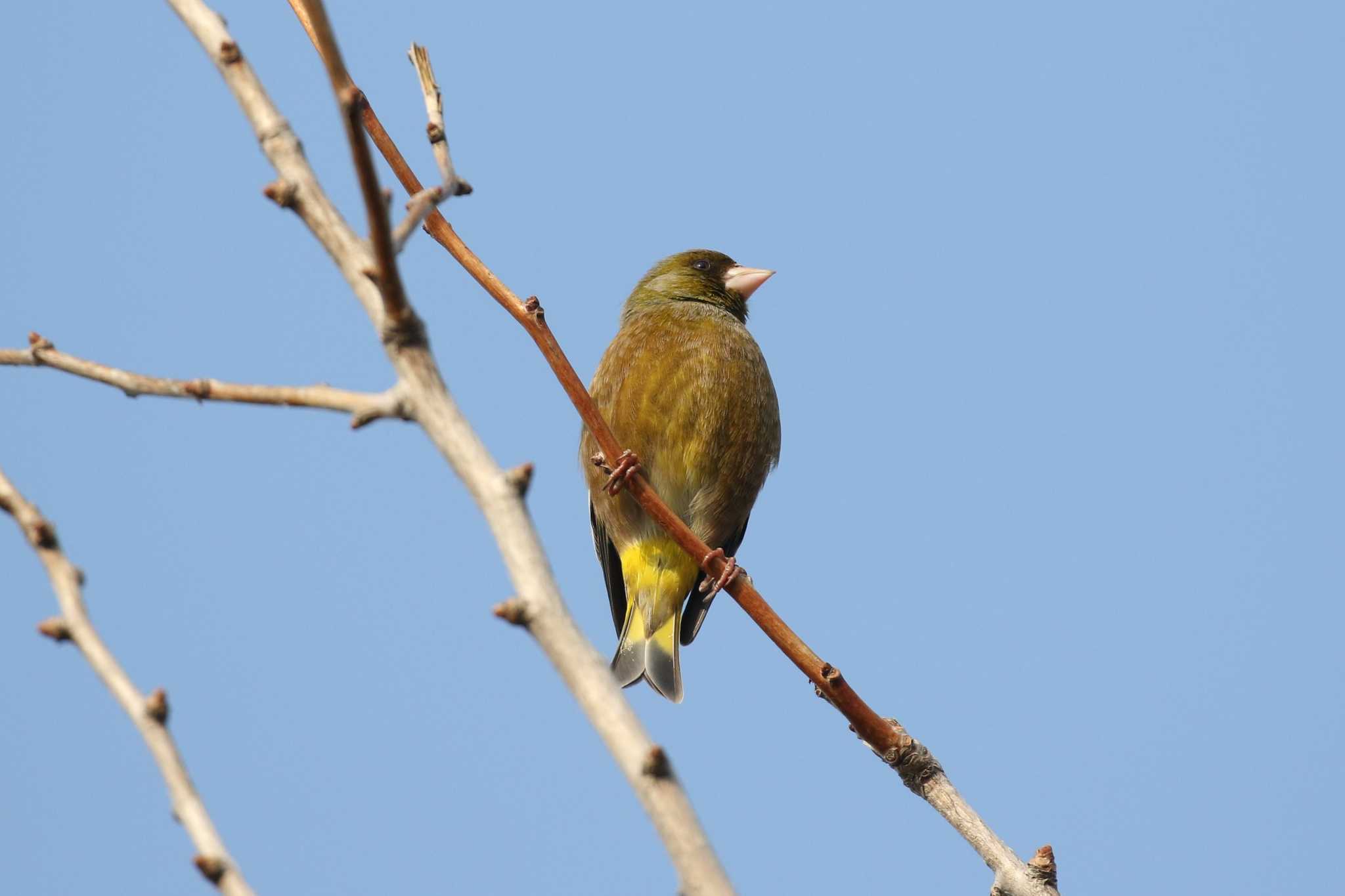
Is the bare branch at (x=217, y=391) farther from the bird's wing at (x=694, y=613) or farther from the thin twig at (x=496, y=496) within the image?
the bird's wing at (x=694, y=613)

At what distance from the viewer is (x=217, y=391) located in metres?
1.90

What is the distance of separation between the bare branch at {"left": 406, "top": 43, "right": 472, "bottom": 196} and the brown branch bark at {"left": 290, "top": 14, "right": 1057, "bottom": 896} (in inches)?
9.6

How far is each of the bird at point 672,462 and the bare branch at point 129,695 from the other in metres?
3.84

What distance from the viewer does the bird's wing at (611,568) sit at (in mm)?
5992

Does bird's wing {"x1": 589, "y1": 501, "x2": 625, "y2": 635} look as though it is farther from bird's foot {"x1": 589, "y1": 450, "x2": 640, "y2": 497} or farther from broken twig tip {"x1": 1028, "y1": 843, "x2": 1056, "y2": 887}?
broken twig tip {"x1": 1028, "y1": 843, "x2": 1056, "y2": 887}

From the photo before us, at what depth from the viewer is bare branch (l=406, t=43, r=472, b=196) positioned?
2.51 metres

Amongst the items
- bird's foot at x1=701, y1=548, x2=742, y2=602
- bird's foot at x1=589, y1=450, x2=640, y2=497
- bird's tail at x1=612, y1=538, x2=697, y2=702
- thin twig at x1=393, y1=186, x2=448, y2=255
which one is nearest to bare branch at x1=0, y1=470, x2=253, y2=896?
thin twig at x1=393, y1=186, x2=448, y2=255

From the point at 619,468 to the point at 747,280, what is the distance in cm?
365

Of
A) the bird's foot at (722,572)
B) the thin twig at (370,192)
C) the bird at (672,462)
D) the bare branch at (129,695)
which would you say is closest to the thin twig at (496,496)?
the thin twig at (370,192)

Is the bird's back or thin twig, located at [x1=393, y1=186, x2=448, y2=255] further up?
the bird's back

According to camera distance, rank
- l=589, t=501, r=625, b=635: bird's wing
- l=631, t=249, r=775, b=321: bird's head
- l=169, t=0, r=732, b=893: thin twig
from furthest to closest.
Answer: l=631, t=249, r=775, b=321: bird's head
l=589, t=501, r=625, b=635: bird's wing
l=169, t=0, r=732, b=893: thin twig

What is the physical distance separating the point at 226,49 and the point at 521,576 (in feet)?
2.64

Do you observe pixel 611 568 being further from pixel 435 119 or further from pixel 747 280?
pixel 435 119

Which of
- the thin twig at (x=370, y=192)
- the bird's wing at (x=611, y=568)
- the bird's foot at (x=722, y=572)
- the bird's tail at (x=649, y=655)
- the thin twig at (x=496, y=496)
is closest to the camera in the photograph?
the thin twig at (x=496, y=496)
